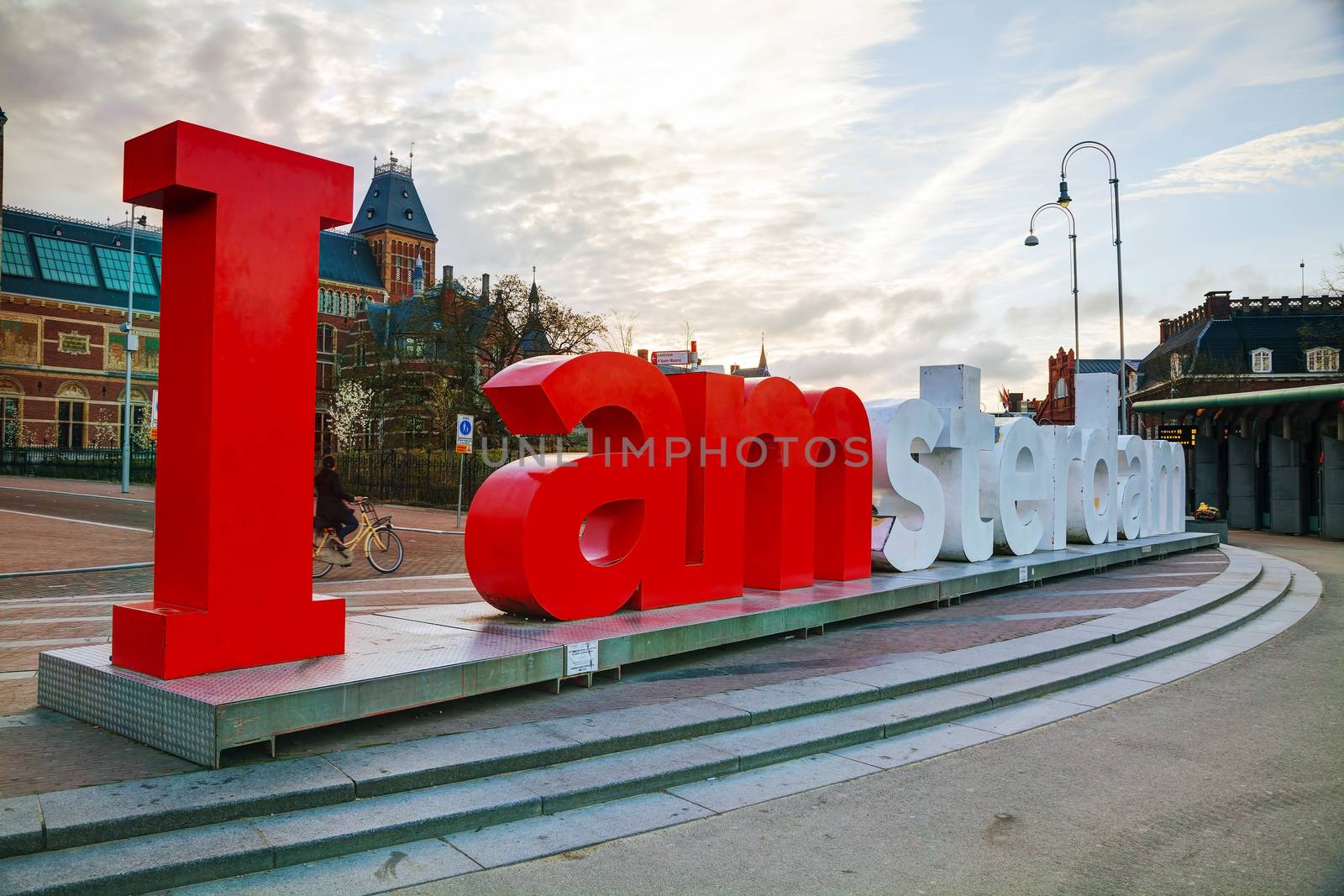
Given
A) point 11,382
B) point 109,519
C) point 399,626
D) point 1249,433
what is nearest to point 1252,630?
point 399,626

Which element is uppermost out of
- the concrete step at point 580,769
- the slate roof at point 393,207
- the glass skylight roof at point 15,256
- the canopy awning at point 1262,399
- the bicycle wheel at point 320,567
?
the slate roof at point 393,207

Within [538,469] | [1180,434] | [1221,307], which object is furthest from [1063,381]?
[538,469]

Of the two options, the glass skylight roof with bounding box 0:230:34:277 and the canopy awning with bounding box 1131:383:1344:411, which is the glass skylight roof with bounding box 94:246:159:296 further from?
the canopy awning with bounding box 1131:383:1344:411

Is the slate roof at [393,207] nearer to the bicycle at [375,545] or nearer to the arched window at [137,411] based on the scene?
the arched window at [137,411]

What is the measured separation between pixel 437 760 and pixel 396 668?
35.6 inches

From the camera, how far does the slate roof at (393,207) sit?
93188 mm

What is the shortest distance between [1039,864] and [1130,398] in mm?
73917

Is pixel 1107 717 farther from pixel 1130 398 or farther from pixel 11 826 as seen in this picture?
pixel 1130 398

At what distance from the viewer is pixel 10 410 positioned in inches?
2464

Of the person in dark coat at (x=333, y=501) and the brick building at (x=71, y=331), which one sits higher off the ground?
the brick building at (x=71, y=331)

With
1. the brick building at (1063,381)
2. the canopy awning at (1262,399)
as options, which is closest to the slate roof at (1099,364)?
the brick building at (1063,381)

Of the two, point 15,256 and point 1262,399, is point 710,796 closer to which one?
point 1262,399

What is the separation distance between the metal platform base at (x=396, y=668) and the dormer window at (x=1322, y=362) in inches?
2273

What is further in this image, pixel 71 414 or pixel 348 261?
pixel 348 261
